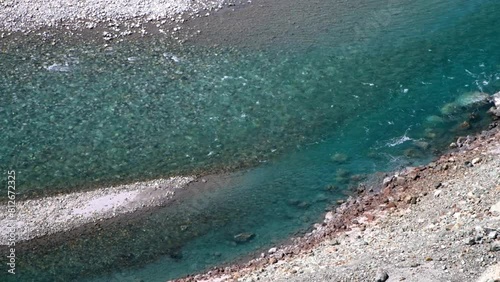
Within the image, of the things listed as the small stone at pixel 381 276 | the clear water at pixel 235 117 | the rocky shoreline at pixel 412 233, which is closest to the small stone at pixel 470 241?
the rocky shoreline at pixel 412 233

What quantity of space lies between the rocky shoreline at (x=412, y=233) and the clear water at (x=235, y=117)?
117 centimetres

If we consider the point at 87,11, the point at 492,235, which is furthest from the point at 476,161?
the point at 87,11

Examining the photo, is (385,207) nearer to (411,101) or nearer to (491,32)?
(411,101)

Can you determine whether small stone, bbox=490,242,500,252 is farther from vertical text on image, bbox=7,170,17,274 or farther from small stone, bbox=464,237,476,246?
vertical text on image, bbox=7,170,17,274

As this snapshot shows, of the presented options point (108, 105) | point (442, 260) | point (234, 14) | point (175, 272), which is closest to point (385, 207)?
point (442, 260)

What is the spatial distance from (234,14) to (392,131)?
1570 cm

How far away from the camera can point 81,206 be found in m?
27.9

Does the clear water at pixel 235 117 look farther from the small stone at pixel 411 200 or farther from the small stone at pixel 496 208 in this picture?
the small stone at pixel 496 208

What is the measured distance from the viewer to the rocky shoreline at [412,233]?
65.8 feet

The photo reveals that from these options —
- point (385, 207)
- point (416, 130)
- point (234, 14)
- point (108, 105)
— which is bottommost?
point (385, 207)

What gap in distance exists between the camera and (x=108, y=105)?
34.2 metres

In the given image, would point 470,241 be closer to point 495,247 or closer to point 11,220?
point 495,247

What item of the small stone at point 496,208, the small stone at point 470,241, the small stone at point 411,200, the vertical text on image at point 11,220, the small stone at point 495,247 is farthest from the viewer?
the vertical text on image at point 11,220

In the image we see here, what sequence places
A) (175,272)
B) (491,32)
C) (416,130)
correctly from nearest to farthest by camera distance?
1. (175,272)
2. (416,130)
3. (491,32)
